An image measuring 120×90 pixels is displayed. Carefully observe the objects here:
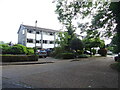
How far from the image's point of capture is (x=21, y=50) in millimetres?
17422

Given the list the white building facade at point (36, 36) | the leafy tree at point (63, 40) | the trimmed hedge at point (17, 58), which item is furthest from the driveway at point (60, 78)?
the white building facade at point (36, 36)

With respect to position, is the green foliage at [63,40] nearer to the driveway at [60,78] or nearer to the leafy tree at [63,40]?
the leafy tree at [63,40]

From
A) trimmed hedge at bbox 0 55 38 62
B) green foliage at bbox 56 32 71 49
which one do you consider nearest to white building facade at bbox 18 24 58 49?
green foliage at bbox 56 32 71 49

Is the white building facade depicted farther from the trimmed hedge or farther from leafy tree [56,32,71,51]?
the trimmed hedge

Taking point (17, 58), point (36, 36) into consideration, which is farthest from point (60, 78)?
point (36, 36)

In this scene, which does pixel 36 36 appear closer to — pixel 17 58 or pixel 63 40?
pixel 63 40

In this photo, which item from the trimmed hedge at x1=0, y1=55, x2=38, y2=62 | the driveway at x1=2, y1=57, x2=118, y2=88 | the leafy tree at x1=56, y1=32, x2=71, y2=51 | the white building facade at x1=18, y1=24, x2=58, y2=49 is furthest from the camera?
the white building facade at x1=18, y1=24, x2=58, y2=49

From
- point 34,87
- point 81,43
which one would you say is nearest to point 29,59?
point 34,87

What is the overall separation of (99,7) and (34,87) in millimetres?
8663

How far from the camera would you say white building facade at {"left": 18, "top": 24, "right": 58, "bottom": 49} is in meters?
33.5

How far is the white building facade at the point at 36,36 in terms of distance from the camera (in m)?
33.5

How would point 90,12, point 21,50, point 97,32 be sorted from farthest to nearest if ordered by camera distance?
point 21,50
point 97,32
point 90,12

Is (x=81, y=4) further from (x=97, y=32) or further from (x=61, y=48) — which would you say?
(x=61, y=48)

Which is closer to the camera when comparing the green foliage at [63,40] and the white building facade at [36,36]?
the green foliage at [63,40]
